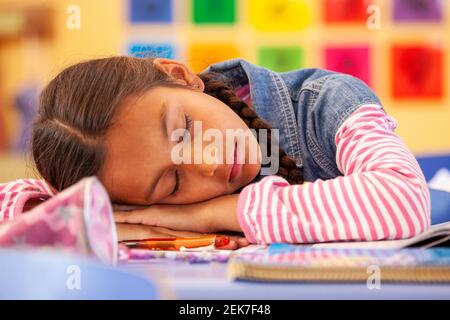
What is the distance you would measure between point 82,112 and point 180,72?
213 millimetres

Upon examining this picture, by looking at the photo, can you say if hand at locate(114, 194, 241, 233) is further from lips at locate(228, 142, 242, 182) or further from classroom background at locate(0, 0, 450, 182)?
classroom background at locate(0, 0, 450, 182)

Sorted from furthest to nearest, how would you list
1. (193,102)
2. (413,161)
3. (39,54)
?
(39,54) < (193,102) < (413,161)

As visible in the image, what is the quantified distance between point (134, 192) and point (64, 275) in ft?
1.33

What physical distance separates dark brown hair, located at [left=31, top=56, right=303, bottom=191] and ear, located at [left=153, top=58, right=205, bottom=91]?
0.03 m

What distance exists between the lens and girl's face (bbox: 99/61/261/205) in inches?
35.0

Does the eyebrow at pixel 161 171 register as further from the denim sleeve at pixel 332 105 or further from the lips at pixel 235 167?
the denim sleeve at pixel 332 105

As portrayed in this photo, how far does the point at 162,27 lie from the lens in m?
2.42

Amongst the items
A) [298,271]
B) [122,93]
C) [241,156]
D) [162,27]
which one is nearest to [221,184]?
[241,156]

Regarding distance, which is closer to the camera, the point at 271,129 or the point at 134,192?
the point at 134,192

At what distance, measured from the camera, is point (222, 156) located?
0.94 meters

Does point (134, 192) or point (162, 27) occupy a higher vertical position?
point (162, 27)

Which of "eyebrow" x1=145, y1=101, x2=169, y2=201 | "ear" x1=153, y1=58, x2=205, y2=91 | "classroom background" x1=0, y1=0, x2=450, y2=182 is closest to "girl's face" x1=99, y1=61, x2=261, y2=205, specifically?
"eyebrow" x1=145, y1=101, x2=169, y2=201
